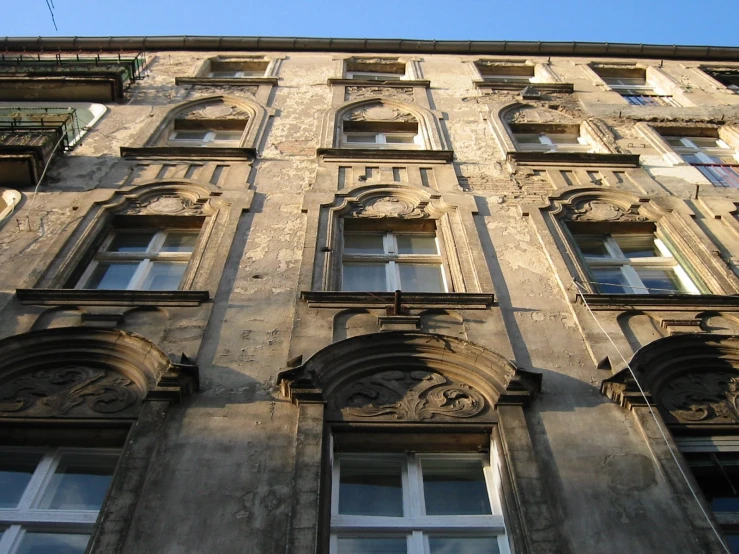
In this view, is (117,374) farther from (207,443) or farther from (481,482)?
(481,482)

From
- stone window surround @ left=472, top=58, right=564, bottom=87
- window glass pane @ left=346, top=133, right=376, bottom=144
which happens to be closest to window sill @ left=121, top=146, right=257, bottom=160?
window glass pane @ left=346, top=133, right=376, bottom=144

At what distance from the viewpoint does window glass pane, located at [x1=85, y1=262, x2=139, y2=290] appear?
8828 mm

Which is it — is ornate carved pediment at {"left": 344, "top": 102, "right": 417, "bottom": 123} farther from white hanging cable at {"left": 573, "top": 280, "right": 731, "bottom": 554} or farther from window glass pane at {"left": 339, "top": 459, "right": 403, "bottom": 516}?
window glass pane at {"left": 339, "top": 459, "right": 403, "bottom": 516}

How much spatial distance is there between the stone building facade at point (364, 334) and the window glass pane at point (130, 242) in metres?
0.05

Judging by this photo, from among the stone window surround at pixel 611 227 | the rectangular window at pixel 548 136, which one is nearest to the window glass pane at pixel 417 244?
the stone window surround at pixel 611 227

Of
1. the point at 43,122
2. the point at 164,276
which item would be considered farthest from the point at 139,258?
the point at 43,122

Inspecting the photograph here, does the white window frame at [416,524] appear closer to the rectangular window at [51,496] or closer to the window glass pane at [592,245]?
the rectangular window at [51,496]

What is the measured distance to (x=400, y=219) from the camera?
1024 centimetres

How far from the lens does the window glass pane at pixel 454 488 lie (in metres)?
5.77

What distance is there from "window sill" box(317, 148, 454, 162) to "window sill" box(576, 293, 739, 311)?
4.80m

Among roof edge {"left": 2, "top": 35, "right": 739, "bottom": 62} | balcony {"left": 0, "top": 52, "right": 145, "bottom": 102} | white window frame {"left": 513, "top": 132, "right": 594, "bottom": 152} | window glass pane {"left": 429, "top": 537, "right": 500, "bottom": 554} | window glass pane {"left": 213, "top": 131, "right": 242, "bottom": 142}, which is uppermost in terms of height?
roof edge {"left": 2, "top": 35, "right": 739, "bottom": 62}

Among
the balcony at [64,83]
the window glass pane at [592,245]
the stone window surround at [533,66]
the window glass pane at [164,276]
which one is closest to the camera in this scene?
the window glass pane at [164,276]

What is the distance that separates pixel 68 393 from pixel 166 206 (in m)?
4.47

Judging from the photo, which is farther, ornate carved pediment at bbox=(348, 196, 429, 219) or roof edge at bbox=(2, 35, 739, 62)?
roof edge at bbox=(2, 35, 739, 62)
